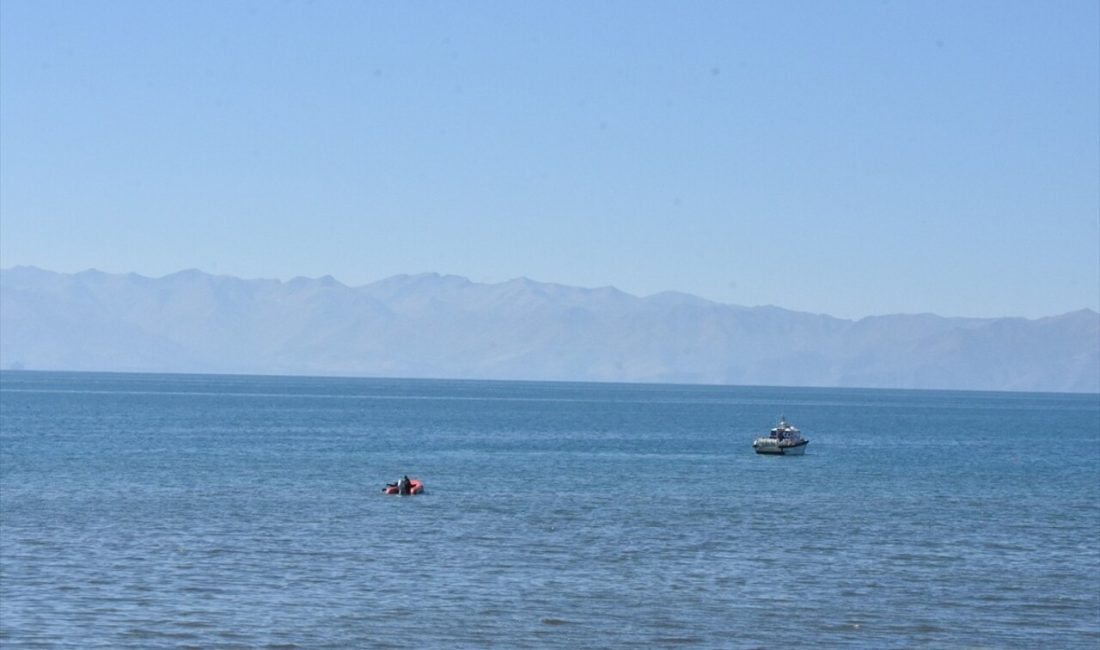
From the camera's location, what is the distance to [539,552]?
Answer: 49562 mm

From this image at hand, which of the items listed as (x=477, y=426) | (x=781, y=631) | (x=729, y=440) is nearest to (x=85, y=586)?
(x=781, y=631)

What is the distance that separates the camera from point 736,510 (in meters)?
64.5

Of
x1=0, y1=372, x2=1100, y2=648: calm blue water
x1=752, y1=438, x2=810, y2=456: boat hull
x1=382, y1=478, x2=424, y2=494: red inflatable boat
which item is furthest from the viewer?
x1=752, y1=438, x2=810, y2=456: boat hull

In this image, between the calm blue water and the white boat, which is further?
the white boat

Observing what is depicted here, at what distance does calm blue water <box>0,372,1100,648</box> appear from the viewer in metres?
37.1

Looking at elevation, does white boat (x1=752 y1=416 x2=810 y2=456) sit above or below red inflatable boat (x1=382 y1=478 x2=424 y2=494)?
above

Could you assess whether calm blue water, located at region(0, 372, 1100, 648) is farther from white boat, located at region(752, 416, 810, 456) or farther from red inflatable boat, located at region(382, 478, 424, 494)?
white boat, located at region(752, 416, 810, 456)

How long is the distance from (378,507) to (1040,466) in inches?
2148

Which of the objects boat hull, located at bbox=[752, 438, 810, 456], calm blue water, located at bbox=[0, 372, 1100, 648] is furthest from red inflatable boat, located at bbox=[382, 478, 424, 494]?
boat hull, located at bbox=[752, 438, 810, 456]

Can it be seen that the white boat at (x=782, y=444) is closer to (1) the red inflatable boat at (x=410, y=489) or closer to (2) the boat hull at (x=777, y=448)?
(2) the boat hull at (x=777, y=448)

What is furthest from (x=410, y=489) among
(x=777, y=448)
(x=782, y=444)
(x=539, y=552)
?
(x=782, y=444)

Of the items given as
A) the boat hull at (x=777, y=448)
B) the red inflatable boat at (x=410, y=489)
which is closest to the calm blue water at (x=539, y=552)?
the red inflatable boat at (x=410, y=489)

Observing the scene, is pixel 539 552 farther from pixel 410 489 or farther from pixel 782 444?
pixel 782 444

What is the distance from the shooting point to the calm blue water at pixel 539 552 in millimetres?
37062
